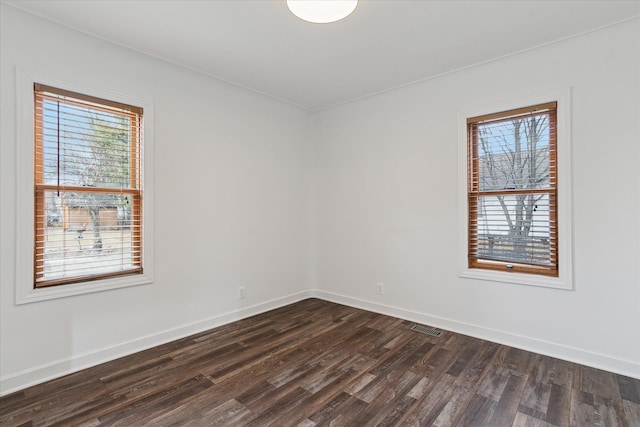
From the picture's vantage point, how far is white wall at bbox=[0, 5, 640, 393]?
8.12 feet

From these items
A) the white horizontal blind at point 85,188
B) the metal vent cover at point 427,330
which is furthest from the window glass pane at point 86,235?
the metal vent cover at point 427,330

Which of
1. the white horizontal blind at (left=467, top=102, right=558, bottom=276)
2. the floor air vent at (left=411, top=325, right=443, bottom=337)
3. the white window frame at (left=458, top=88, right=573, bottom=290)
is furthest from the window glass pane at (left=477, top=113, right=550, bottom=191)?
the floor air vent at (left=411, top=325, right=443, bottom=337)

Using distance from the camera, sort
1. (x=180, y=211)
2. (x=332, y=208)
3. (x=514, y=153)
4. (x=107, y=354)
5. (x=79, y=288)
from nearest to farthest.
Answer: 1. (x=79, y=288)
2. (x=107, y=354)
3. (x=514, y=153)
4. (x=180, y=211)
5. (x=332, y=208)

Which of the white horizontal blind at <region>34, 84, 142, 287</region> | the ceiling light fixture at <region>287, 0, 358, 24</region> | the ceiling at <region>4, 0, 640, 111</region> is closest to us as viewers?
the ceiling light fixture at <region>287, 0, 358, 24</region>

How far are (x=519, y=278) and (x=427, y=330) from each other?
3.39 ft

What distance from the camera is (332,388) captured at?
92.0 inches

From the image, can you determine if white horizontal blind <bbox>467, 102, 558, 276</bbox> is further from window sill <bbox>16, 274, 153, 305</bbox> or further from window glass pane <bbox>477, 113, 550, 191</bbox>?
window sill <bbox>16, 274, 153, 305</bbox>

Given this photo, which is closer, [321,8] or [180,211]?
[321,8]

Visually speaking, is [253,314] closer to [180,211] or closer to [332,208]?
[180,211]

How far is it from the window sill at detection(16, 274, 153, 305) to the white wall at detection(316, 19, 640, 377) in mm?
2400

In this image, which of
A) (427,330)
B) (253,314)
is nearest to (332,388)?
(427,330)

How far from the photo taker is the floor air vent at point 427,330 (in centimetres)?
329

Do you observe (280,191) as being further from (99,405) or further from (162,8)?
(99,405)

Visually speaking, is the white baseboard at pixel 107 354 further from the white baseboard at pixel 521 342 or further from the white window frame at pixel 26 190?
the white baseboard at pixel 521 342
